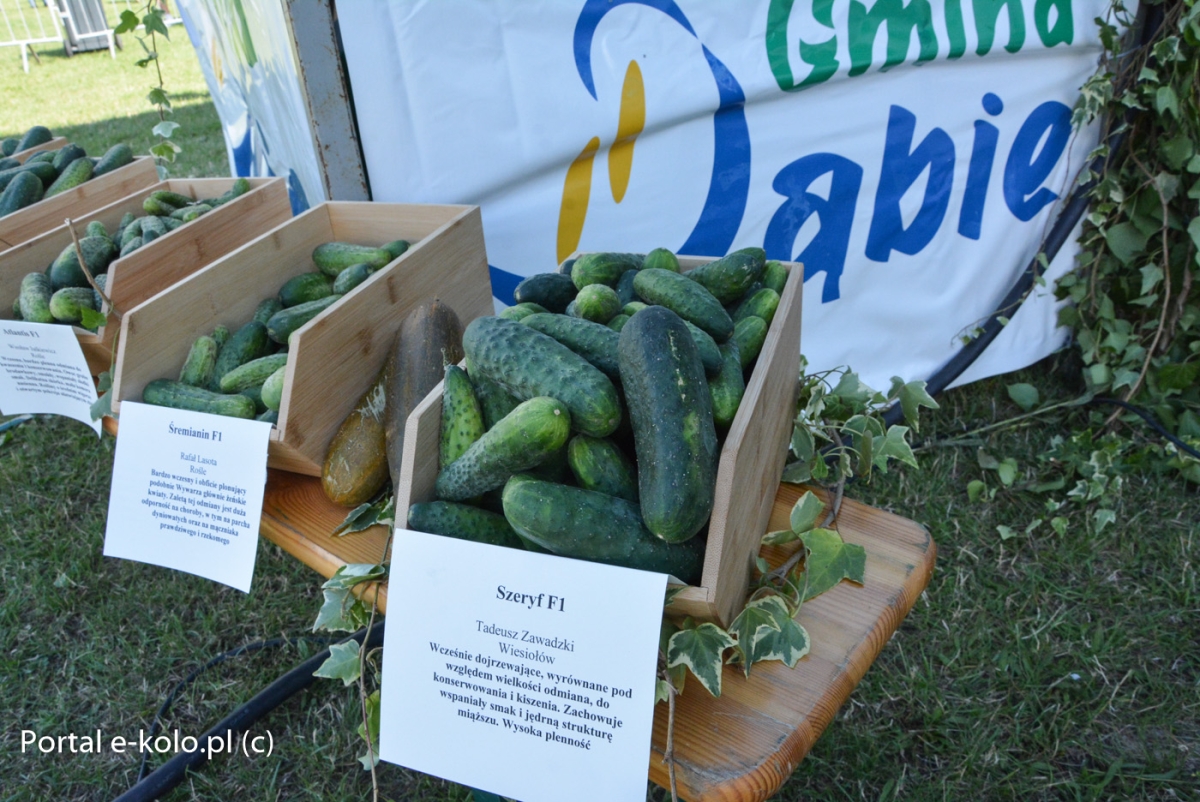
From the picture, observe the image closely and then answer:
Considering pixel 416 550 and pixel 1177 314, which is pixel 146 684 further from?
pixel 1177 314

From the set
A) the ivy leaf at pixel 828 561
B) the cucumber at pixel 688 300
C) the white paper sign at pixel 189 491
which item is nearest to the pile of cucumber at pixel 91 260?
the white paper sign at pixel 189 491

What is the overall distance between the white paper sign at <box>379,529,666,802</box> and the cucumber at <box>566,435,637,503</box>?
0.14m

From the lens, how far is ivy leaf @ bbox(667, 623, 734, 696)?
2.56 feet

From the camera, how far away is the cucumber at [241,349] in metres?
1.37

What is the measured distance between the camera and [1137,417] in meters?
2.61

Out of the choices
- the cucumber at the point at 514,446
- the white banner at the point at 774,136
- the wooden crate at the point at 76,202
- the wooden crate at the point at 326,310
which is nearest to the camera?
the cucumber at the point at 514,446

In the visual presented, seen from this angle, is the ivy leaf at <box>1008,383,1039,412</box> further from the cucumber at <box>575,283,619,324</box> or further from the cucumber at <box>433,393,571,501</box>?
the cucumber at <box>433,393,571,501</box>

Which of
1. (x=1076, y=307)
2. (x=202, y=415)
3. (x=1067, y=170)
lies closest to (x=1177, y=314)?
(x=1076, y=307)

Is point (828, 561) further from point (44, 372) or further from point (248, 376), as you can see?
point (44, 372)

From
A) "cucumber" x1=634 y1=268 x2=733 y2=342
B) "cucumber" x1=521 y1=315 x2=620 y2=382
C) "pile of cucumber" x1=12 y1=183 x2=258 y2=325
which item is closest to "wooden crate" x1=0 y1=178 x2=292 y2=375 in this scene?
"pile of cucumber" x1=12 y1=183 x2=258 y2=325

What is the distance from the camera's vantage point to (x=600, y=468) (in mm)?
866

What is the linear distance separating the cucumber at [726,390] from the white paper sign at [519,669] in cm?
25

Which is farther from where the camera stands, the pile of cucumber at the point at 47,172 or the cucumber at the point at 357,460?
the pile of cucumber at the point at 47,172

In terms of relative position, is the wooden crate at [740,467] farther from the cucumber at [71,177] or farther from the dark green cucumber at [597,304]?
the cucumber at [71,177]
